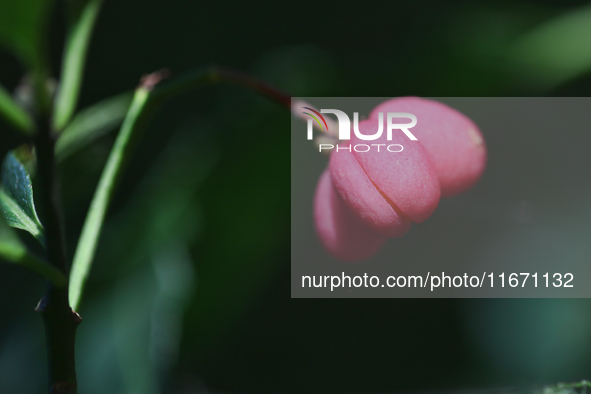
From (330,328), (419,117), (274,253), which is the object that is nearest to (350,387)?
(330,328)

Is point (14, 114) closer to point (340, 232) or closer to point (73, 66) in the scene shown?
point (73, 66)

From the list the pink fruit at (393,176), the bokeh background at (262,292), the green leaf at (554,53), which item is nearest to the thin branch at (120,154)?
the pink fruit at (393,176)

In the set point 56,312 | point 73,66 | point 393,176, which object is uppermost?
point 73,66

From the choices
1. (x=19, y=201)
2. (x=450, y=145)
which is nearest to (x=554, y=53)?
(x=450, y=145)

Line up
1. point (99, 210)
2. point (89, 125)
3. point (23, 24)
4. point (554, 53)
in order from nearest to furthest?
point (23, 24) < point (99, 210) < point (89, 125) < point (554, 53)

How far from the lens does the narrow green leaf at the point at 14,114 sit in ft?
1.06

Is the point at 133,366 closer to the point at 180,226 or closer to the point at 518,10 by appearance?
the point at 180,226

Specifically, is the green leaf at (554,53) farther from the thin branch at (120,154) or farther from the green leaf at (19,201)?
the green leaf at (19,201)

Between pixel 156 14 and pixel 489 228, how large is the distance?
93 cm

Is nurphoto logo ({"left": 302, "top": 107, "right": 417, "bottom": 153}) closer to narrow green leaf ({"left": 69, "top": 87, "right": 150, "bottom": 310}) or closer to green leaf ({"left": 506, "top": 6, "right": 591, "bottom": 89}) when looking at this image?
narrow green leaf ({"left": 69, "top": 87, "right": 150, "bottom": 310})

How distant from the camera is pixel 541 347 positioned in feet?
2.92

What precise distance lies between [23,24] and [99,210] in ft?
0.47

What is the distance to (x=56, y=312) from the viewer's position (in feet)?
1.04

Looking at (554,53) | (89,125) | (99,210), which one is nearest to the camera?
(99,210)
